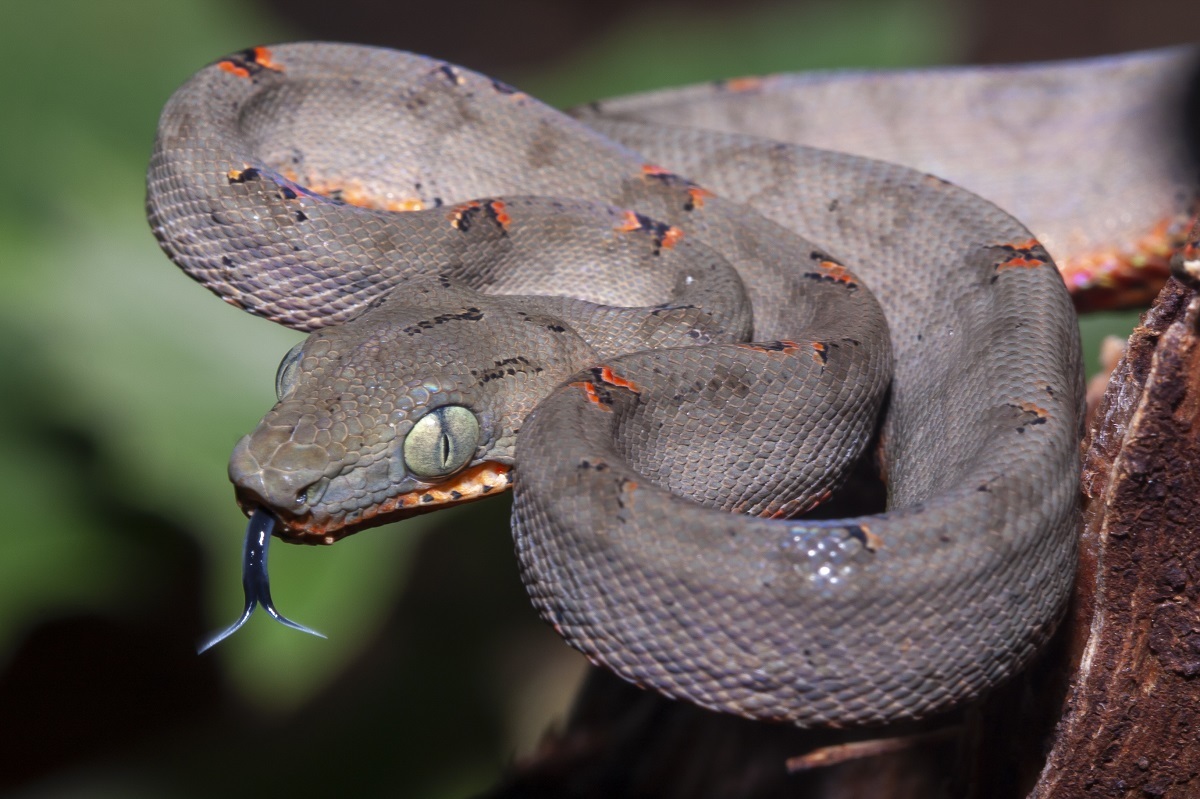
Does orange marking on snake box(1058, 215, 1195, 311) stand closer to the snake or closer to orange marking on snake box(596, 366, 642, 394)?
the snake

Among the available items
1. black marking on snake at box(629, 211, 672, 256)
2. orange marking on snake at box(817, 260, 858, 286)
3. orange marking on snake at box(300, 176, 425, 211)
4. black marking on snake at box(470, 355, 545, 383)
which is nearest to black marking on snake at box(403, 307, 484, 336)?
black marking on snake at box(470, 355, 545, 383)

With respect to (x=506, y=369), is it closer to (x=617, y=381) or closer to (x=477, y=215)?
(x=617, y=381)

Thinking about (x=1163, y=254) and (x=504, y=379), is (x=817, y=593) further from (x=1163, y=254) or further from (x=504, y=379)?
(x=1163, y=254)

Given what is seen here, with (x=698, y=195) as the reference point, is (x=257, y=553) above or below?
below

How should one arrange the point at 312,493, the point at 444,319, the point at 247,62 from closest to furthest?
the point at 312,493 < the point at 444,319 < the point at 247,62

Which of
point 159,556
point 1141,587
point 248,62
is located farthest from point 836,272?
point 159,556

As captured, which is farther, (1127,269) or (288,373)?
(1127,269)
